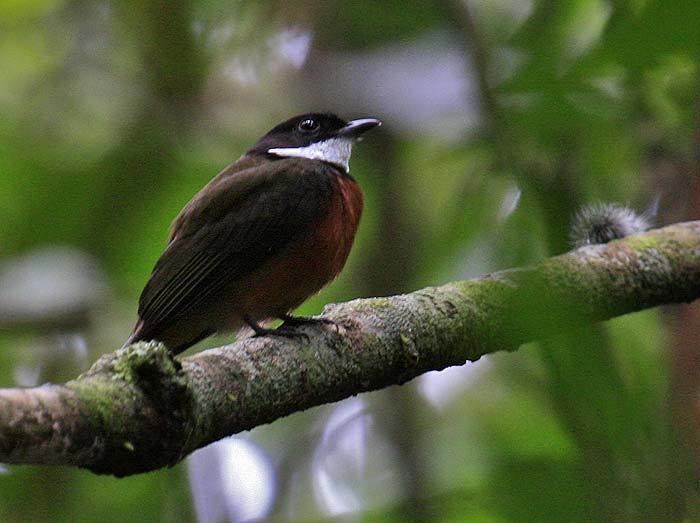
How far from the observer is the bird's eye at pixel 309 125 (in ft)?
17.4

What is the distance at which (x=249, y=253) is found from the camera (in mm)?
4273

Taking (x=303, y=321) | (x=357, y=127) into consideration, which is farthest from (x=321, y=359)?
(x=357, y=127)

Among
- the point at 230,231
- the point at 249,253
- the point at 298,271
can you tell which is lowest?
the point at 298,271

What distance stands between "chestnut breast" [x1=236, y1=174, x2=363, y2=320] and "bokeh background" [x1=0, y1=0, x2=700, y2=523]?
0.58m

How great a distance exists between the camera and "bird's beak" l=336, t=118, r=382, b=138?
16.3ft

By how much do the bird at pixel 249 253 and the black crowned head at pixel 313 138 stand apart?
445 mm

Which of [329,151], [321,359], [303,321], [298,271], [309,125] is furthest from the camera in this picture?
[309,125]

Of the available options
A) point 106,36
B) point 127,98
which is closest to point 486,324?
point 127,98

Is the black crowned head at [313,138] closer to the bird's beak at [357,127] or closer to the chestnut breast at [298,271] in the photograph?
the bird's beak at [357,127]

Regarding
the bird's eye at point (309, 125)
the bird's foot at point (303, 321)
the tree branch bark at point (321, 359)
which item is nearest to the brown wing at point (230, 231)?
the bird's foot at point (303, 321)

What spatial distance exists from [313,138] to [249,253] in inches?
46.9

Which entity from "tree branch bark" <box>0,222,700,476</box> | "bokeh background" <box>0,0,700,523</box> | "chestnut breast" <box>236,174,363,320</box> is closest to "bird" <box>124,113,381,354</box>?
"chestnut breast" <box>236,174,363,320</box>

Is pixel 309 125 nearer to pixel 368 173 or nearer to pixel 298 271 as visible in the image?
pixel 368 173

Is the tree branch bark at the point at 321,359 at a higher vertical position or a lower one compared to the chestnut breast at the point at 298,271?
lower
